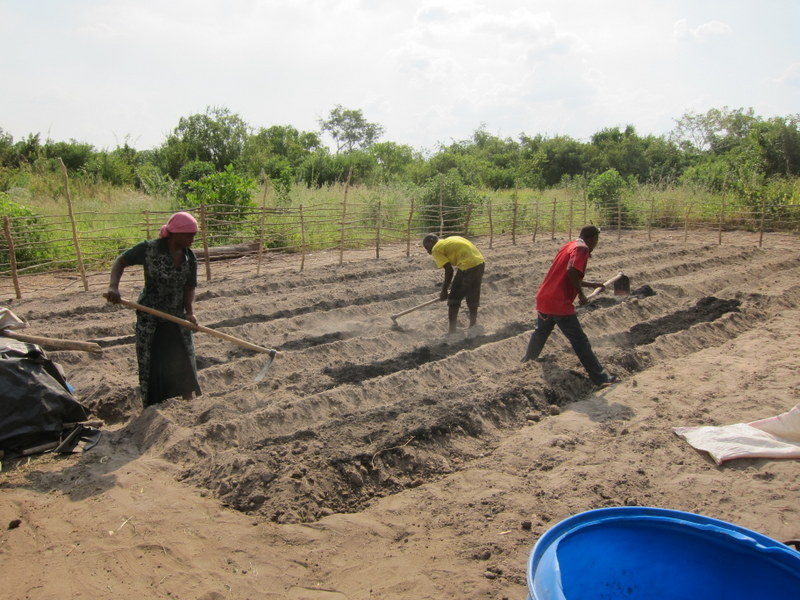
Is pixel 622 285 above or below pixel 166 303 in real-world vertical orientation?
below

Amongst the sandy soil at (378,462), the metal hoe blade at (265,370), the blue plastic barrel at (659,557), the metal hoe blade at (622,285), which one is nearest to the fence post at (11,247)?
the sandy soil at (378,462)

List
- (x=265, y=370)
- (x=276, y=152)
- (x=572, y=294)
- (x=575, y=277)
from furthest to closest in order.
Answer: (x=276, y=152), (x=265, y=370), (x=572, y=294), (x=575, y=277)

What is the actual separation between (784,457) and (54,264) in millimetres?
10983

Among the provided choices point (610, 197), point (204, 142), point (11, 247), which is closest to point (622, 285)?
point (11, 247)

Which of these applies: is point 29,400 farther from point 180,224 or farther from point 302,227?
point 302,227

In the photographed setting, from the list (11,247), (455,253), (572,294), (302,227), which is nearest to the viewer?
(572,294)

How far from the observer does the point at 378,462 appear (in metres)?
3.77

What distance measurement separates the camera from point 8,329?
4062mm

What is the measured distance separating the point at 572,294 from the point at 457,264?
205 centimetres

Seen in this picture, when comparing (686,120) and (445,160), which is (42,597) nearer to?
(445,160)

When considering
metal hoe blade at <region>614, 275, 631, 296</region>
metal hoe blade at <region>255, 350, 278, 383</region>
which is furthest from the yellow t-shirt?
metal hoe blade at <region>255, 350, 278, 383</region>

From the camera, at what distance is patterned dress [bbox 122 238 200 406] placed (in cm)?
395

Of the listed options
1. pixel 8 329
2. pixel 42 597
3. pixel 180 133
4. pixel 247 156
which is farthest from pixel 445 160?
pixel 42 597

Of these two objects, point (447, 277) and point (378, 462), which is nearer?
point (378, 462)
